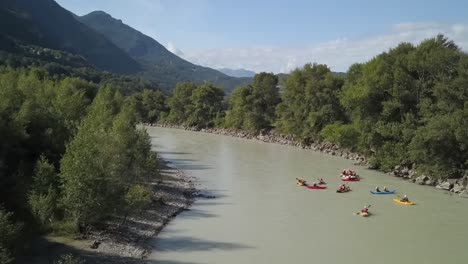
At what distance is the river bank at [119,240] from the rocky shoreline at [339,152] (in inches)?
809

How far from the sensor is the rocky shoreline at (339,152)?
117 ft

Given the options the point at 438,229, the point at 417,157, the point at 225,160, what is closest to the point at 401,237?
the point at 438,229

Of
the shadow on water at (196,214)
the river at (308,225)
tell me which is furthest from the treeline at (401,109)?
the shadow on water at (196,214)

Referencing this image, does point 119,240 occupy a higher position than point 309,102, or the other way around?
point 309,102

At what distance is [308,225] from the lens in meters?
24.8

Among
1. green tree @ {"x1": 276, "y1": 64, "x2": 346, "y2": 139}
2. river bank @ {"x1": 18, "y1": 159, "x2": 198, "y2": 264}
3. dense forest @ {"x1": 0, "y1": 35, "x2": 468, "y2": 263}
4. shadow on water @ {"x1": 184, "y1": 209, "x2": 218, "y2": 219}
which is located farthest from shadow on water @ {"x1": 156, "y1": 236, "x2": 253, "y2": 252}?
green tree @ {"x1": 276, "y1": 64, "x2": 346, "y2": 139}

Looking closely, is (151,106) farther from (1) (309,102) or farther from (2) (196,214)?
(2) (196,214)

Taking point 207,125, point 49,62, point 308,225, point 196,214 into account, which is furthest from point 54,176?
point 49,62

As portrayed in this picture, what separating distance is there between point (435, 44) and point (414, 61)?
328 centimetres

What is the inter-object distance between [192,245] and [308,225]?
7.19 metres

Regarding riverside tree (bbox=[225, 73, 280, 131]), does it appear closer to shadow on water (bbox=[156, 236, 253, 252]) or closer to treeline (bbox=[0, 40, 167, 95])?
treeline (bbox=[0, 40, 167, 95])

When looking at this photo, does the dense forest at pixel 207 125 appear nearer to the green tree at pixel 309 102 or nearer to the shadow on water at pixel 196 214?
the green tree at pixel 309 102

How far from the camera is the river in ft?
66.1

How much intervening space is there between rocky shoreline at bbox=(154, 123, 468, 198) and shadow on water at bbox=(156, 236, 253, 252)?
20795 millimetres
